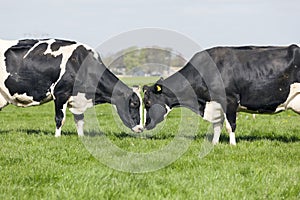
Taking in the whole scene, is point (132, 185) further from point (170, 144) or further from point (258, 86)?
point (258, 86)

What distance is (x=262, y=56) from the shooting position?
1152 cm

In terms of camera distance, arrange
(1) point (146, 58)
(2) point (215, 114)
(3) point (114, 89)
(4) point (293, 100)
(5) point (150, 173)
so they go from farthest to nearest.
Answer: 1. (3) point (114, 89)
2. (1) point (146, 58)
3. (2) point (215, 114)
4. (4) point (293, 100)
5. (5) point (150, 173)

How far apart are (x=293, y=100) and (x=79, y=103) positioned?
17.3 feet

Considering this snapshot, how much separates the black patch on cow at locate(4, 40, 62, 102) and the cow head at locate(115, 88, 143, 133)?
1.81 m

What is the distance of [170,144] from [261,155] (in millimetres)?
2131

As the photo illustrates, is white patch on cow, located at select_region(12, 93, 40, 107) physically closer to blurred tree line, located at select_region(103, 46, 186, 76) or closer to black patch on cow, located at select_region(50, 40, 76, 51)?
black patch on cow, located at select_region(50, 40, 76, 51)

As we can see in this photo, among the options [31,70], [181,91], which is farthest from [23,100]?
[181,91]

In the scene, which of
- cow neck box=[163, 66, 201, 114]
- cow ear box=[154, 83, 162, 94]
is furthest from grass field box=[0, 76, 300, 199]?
cow ear box=[154, 83, 162, 94]

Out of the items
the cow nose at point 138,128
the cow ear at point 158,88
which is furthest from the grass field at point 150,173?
the cow ear at point 158,88

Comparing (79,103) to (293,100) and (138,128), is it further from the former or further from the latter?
(293,100)

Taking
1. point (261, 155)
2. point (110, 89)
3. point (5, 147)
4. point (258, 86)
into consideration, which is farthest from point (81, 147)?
point (258, 86)

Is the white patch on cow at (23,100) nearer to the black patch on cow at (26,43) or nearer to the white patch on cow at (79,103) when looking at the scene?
the white patch on cow at (79,103)

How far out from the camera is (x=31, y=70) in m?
12.6

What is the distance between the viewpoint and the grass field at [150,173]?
6293 mm
